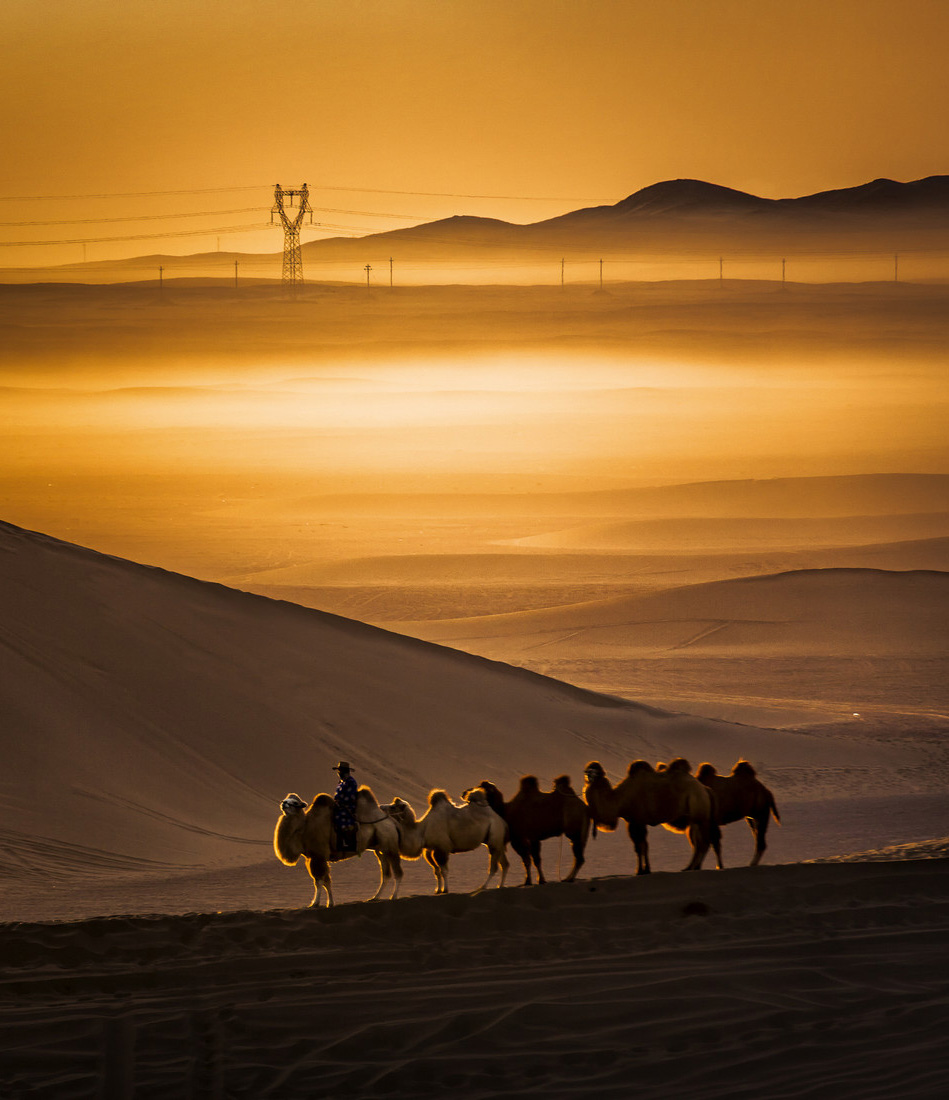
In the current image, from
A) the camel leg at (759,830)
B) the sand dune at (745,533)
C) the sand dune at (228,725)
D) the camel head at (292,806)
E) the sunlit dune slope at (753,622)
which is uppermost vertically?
the camel head at (292,806)

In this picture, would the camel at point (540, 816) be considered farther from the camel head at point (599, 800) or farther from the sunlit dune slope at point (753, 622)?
the sunlit dune slope at point (753, 622)

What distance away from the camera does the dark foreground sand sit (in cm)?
866

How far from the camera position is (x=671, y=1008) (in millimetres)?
9641

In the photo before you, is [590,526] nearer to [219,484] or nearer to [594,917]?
[219,484]

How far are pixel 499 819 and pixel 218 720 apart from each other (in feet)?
34.9

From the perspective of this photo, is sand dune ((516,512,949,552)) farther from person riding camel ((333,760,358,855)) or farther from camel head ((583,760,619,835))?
person riding camel ((333,760,358,855))

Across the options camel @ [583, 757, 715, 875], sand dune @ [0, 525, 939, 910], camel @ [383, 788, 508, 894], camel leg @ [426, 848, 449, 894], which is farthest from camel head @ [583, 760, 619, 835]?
sand dune @ [0, 525, 939, 910]

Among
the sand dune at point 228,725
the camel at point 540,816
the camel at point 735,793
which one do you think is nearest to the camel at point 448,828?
the camel at point 540,816

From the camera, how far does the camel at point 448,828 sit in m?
12.3

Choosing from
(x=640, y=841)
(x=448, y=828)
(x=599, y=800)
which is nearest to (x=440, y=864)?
(x=448, y=828)

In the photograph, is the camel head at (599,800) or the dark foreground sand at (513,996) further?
the camel head at (599,800)

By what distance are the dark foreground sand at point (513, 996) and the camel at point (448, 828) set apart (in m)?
0.67

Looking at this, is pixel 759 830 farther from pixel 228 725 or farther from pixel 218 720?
pixel 218 720

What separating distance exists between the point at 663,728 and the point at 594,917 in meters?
15.8
